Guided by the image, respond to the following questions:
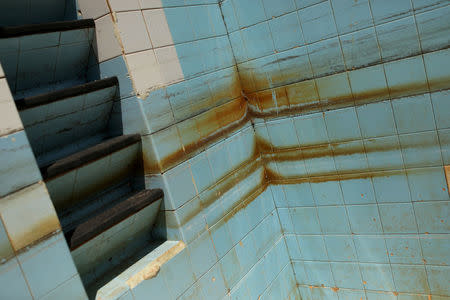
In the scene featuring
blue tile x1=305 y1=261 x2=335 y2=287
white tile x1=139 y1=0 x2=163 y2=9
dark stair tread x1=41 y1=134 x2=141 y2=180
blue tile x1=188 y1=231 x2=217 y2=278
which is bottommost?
blue tile x1=305 y1=261 x2=335 y2=287

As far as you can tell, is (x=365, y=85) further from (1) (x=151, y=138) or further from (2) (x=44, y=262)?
(2) (x=44, y=262)

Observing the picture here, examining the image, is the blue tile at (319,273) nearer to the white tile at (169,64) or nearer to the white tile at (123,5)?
the white tile at (169,64)

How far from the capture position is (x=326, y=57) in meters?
3.01

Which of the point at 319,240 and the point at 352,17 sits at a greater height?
the point at 352,17

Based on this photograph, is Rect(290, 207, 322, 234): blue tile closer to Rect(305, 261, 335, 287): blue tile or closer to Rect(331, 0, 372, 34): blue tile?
Rect(305, 261, 335, 287): blue tile

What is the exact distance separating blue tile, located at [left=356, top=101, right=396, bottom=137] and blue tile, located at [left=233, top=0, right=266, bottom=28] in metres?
1.13

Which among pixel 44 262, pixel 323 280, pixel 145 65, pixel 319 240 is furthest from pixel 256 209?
pixel 44 262

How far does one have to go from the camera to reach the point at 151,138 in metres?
2.63

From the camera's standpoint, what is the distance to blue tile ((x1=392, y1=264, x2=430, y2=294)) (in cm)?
312

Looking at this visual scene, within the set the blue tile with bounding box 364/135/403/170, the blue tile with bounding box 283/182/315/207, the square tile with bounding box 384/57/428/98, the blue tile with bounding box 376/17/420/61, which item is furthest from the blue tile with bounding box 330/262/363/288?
the blue tile with bounding box 376/17/420/61

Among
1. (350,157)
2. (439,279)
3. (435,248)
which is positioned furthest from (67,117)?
(439,279)

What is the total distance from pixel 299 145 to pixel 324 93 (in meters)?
0.52

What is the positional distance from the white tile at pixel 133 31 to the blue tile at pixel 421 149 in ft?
6.73

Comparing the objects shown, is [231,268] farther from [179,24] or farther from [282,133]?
[179,24]
